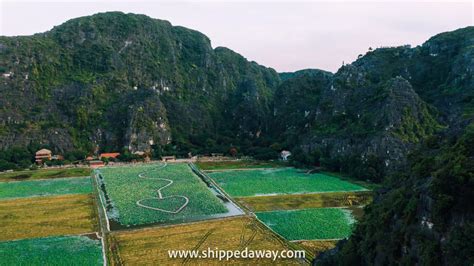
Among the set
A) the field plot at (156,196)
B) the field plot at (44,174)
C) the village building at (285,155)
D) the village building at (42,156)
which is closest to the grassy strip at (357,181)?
the village building at (285,155)

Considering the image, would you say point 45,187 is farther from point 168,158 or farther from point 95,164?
point 168,158

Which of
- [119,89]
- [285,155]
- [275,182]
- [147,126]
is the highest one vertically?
[119,89]

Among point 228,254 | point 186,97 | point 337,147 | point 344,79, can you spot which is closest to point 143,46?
point 186,97

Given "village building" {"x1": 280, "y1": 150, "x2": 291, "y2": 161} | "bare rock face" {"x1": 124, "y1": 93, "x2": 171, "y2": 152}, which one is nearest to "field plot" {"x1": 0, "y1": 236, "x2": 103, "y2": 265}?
"village building" {"x1": 280, "y1": 150, "x2": 291, "y2": 161}

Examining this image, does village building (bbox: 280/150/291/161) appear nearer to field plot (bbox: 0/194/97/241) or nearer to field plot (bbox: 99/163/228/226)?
field plot (bbox: 99/163/228/226)

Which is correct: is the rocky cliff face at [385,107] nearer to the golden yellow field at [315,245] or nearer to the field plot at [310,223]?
the field plot at [310,223]

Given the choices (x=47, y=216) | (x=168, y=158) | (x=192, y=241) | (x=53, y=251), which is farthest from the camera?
(x=168, y=158)

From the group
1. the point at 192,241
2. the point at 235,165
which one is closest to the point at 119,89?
the point at 235,165
